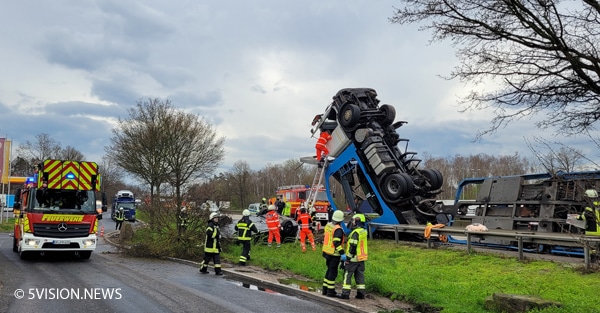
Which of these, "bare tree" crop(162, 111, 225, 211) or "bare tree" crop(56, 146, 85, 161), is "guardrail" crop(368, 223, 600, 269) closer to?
"bare tree" crop(162, 111, 225, 211)

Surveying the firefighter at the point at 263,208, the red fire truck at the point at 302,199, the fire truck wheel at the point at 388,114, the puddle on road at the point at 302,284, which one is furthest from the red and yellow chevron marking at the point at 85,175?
the red fire truck at the point at 302,199

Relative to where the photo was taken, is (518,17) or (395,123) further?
(395,123)

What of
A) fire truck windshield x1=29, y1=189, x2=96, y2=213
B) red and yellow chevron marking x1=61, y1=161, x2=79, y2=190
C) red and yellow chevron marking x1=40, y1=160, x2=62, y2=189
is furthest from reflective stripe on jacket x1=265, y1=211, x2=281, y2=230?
red and yellow chevron marking x1=40, y1=160, x2=62, y2=189

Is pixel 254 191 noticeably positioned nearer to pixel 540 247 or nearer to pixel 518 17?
pixel 540 247

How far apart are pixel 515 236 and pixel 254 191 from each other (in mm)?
80949

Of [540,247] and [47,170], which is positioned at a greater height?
[47,170]

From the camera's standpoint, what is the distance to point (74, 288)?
988cm

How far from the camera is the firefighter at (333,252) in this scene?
9.55 m

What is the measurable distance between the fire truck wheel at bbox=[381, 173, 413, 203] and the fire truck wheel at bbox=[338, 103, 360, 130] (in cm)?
215

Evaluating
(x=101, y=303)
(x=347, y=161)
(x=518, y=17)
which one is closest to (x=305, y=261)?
(x=347, y=161)

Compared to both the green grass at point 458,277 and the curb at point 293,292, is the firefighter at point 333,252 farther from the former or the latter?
the green grass at point 458,277

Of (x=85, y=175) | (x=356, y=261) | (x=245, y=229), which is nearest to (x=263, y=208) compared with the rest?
(x=245, y=229)

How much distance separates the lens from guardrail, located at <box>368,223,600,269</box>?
9.88m

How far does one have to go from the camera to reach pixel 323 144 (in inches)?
722
